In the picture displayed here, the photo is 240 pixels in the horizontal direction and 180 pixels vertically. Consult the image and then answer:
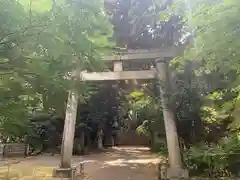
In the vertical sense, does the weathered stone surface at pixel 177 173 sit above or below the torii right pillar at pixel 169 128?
below

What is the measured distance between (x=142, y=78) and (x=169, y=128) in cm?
158

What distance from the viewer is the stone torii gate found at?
721cm

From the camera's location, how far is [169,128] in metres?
7.41

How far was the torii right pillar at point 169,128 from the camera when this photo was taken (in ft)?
22.7

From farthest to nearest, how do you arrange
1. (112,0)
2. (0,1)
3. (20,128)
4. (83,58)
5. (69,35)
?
(112,0), (20,128), (83,58), (69,35), (0,1)

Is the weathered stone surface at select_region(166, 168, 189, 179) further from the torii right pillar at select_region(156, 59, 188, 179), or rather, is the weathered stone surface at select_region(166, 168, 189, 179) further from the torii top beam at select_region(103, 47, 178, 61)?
the torii top beam at select_region(103, 47, 178, 61)

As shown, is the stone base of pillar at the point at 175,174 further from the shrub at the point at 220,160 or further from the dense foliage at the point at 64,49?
the dense foliage at the point at 64,49

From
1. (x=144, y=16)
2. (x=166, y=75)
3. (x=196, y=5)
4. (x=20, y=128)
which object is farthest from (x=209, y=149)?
(x=20, y=128)

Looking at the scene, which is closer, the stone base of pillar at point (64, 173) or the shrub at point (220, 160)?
the shrub at point (220, 160)

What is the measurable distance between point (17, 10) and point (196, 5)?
228 centimetres

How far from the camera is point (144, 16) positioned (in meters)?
7.80

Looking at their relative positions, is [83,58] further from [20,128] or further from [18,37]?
[20,128]

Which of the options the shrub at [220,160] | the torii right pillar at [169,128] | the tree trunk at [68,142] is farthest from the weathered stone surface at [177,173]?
the tree trunk at [68,142]

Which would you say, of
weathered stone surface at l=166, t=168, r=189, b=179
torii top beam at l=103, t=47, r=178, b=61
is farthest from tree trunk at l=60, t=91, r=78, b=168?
weathered stone surface at l=166, t=168, r=189, b=179
